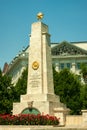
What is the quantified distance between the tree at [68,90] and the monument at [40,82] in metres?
20.0

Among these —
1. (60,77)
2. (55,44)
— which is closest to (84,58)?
(55,44)

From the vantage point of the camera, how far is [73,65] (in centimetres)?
8156

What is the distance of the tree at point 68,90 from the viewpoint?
47.4 metres

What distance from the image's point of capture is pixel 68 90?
48.9m

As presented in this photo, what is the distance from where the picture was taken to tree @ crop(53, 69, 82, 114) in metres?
47.4

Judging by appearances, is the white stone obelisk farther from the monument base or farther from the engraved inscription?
the monument base

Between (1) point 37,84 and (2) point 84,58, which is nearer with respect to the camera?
(1) point 37,84

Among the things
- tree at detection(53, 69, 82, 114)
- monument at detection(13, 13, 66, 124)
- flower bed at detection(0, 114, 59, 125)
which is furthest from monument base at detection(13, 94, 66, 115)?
tree at detection(53, 69, 82, 114)

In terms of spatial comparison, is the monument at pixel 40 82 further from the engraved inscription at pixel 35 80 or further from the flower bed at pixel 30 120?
the flower bed at pixel 30 120

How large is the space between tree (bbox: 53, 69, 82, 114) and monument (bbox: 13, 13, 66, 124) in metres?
20.0

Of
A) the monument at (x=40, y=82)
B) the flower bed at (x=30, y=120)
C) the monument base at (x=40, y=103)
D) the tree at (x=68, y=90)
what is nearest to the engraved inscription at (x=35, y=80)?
the monument at (x=40, y=82)

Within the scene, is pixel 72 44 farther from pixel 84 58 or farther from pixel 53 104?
pixel 53 104

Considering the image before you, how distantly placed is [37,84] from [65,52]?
55.6 m

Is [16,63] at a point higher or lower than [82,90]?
higher
